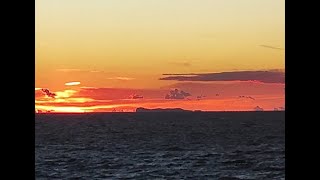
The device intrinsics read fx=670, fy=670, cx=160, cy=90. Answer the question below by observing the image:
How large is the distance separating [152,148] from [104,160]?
8.08 meters

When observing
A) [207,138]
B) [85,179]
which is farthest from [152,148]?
[85,179]

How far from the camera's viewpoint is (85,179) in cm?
3509
